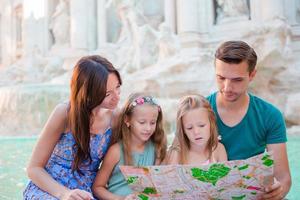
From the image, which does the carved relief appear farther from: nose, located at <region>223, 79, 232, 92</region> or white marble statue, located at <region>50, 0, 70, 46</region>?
nose, located at <region>223, 79, 232, 92</region>

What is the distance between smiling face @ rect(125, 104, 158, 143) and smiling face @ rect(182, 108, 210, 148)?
0.17 metres

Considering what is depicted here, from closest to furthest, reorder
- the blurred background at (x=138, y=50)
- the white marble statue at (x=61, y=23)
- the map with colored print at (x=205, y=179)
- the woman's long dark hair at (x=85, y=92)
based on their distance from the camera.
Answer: the map with colored print at (x=205, y=179), the woman's long dark hair at (x=85, y=92), the blurred background at (x=138, y=50), the white marble statue at (x=61, y=23)

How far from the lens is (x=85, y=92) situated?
203cm

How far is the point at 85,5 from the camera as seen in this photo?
→ 1606cm

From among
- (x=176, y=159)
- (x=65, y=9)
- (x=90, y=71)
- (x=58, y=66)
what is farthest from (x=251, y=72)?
(x=65, y=9)

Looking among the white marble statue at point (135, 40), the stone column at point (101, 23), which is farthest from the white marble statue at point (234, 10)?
the stone column at point (101, 23)

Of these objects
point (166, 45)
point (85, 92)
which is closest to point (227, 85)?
point (85, 92)

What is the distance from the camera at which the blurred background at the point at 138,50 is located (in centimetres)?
878

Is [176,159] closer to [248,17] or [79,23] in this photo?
[248,17]

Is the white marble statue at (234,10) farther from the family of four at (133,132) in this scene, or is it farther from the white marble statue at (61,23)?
the family of four at (133,132)

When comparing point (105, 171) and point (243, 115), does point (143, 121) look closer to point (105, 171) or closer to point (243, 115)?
point (105, 171)

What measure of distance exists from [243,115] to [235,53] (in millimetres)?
355

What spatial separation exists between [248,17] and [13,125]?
7336 millimetres

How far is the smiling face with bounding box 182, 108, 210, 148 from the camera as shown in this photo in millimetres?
2148
